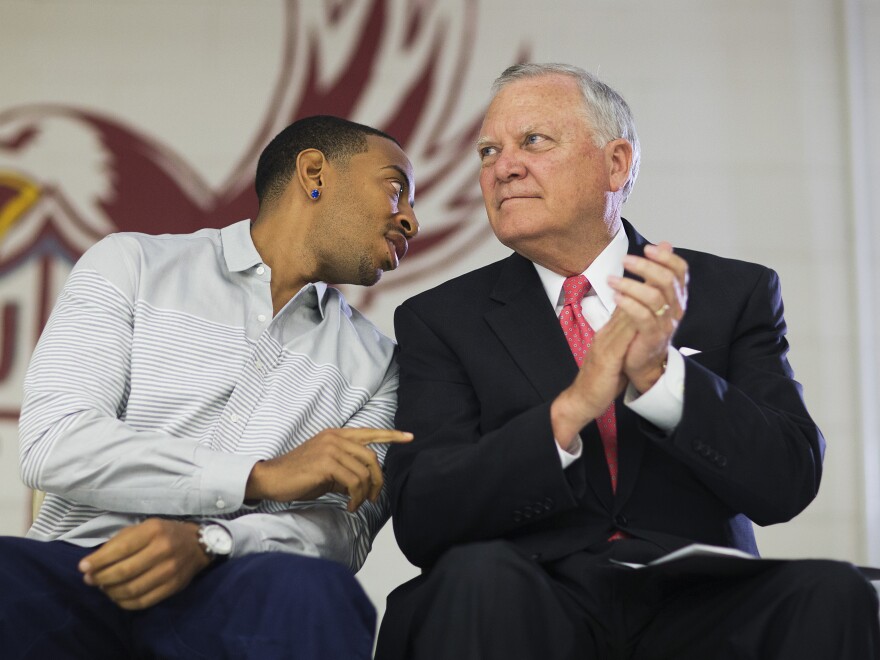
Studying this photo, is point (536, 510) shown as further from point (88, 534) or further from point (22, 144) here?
point (22, 144)

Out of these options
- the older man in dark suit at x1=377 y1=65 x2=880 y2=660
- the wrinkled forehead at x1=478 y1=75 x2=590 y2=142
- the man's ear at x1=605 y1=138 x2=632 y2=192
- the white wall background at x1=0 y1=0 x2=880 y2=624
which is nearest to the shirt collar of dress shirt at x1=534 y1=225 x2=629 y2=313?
the older man in dark suit at x1=377 y1=65 x2=880 y2=660

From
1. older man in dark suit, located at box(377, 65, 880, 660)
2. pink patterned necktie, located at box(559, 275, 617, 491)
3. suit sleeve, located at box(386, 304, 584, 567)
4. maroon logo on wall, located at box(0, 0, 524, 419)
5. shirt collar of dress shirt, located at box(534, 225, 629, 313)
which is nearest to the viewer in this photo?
older man in dark suit, located at box(377, 65, 880, 660)

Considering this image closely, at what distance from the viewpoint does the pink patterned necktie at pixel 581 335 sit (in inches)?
66.9

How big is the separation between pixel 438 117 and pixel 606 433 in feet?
6.40

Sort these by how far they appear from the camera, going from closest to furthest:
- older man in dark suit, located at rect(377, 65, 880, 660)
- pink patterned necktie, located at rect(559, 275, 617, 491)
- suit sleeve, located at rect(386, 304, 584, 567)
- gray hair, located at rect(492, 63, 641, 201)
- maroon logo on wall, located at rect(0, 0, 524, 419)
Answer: older man in dark suit, located at rect(377, 65, 880, 660)
suit sleeve, located at rect(386, 304, 584, 567)
pink patterned necktie, located at rect(559, 275, 617, 491)
gray hair, located at rect(492, 63, 641, 201)
maroon logo on wall, located at rect(0, 0, 524, 419)

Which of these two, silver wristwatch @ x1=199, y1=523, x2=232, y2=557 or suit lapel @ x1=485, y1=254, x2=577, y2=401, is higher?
suit lapel @ x1=485, y1=254, x2=577, y2=401

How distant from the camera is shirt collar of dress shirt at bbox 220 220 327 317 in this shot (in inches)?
78.6

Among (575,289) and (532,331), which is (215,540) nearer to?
(532,331)

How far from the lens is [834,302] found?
3.41 metres

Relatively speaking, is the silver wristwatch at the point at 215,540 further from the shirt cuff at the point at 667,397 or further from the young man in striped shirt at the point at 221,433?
the shirt cuff at the point at 667,397

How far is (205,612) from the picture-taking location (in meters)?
1.51

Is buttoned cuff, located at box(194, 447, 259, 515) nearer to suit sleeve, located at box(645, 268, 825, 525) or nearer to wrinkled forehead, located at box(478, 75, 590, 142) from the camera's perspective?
suit sleeve, located at box(645, 268, 825, 525)

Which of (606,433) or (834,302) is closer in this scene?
(606,433)

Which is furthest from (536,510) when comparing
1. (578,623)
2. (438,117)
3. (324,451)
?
(438,117)
